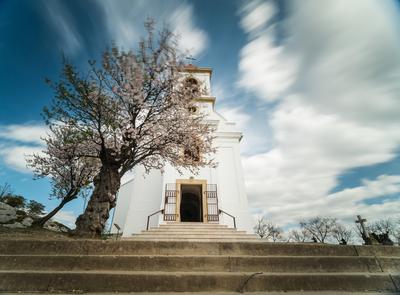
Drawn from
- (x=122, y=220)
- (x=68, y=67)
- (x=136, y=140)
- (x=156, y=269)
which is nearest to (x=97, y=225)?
(x=136, y=140)

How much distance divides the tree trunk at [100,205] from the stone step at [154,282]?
3024mm

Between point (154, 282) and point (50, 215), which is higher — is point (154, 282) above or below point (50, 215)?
below

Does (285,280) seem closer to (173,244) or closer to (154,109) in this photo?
(173,244)

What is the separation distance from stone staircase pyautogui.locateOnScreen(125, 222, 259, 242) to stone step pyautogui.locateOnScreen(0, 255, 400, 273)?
4569mm

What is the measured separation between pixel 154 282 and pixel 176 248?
3.37 feet

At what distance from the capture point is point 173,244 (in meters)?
3.85

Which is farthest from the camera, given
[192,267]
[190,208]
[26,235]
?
[190,208]

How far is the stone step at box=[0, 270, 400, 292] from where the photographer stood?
109 inches

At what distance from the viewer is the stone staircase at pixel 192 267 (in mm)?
2818

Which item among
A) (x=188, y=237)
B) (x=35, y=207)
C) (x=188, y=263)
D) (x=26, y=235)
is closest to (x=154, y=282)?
(x=188, y=263)

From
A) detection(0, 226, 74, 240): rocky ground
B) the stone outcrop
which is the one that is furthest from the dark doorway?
detection(0, 226, 74, 240): rocky ground

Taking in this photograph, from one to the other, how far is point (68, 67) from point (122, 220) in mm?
14966

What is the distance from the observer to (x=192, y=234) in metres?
8.42

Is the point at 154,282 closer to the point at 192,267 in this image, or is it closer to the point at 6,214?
the point at 192,267
